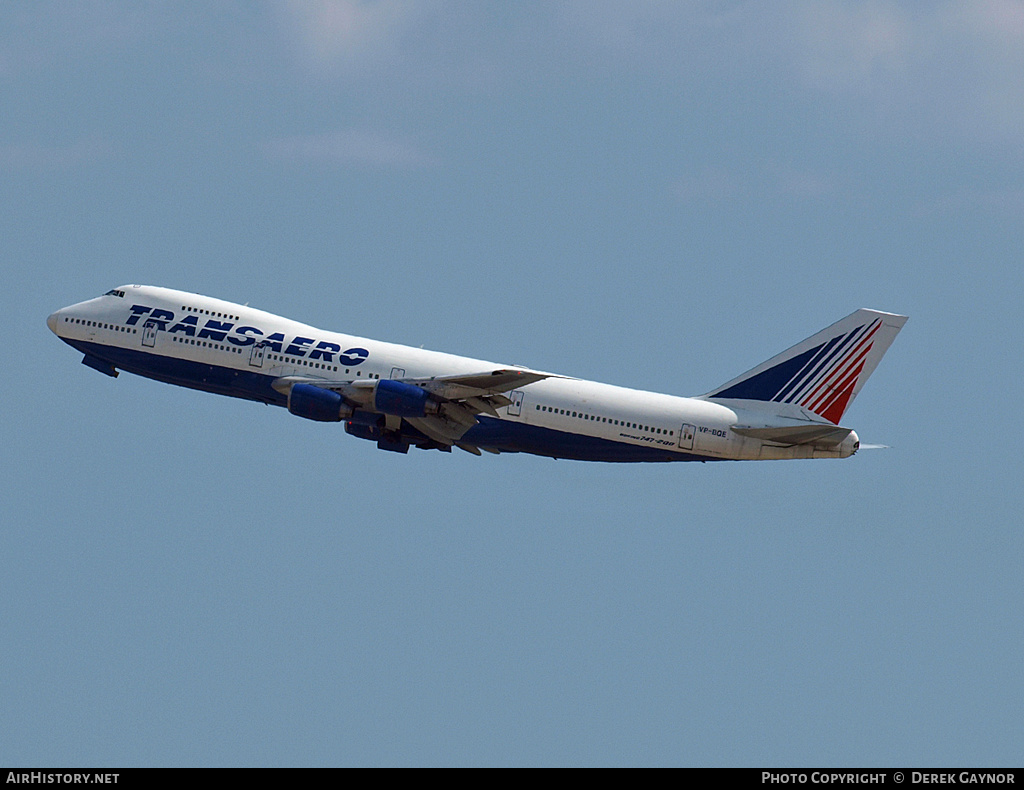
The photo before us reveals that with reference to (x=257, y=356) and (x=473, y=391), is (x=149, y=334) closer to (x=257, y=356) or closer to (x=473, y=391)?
(x=257, y=356)

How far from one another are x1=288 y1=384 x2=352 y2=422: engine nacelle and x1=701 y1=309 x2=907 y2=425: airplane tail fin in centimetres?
1628

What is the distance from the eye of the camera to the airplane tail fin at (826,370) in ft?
205

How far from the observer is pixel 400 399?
58469 mm

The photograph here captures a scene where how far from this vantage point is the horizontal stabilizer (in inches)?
2315

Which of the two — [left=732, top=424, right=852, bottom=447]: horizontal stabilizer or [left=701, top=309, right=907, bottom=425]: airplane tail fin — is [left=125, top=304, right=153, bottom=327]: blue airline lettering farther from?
[left=732, top=424, right=852, bottom=447]: horizontal stabilizer

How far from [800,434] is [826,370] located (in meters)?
4.61

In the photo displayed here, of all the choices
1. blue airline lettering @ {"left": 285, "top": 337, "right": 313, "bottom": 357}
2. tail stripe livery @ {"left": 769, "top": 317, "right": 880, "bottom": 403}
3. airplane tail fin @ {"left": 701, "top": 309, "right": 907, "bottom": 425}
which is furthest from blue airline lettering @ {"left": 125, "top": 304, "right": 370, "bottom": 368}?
tail stripe livery @ {"left": 769, "top": 317, "right": 880, "bottom": 403}

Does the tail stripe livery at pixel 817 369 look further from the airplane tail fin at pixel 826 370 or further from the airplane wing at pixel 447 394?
the airplane wing at pixel 447 394
